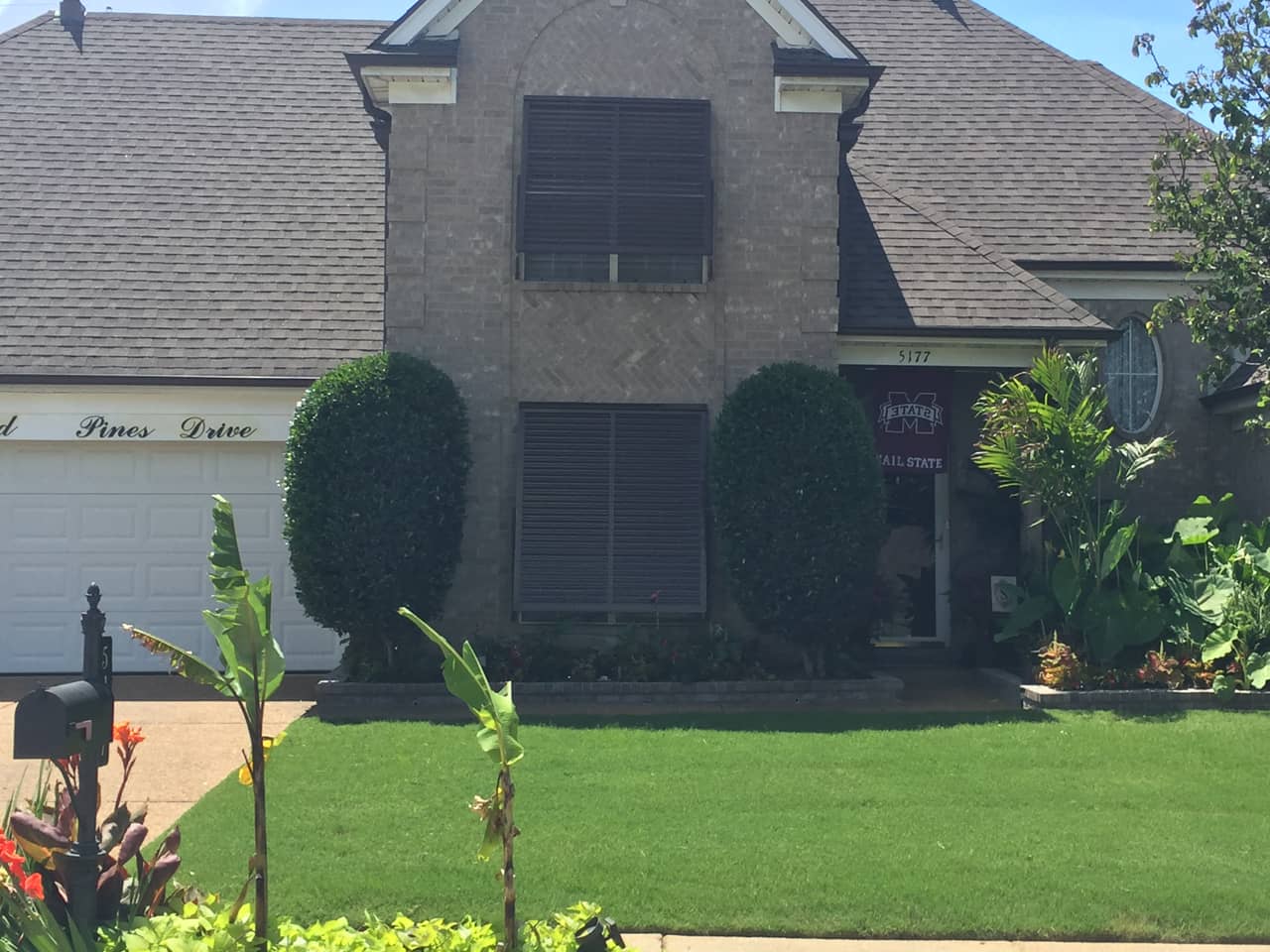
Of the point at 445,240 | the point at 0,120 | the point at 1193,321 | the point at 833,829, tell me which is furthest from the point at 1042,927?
the point at 0,120

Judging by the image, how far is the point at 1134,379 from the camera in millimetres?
15312

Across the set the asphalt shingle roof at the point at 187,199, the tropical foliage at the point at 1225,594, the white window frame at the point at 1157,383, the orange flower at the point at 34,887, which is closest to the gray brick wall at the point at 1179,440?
the white window frame at the point at 1157,383

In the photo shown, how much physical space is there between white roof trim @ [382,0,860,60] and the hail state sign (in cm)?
328

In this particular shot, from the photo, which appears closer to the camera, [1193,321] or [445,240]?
[1193,321]

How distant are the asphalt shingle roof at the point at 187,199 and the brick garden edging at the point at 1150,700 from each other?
24.5 feet

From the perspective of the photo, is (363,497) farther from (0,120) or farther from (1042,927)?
(0,120)

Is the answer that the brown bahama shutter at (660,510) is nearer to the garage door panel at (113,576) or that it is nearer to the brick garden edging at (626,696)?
the brick garden edging at (626,696)

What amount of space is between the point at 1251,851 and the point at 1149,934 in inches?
53.5

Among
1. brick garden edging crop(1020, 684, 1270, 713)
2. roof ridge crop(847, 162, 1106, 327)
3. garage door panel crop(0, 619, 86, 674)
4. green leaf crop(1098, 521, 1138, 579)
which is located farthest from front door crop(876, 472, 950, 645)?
garage door panel crop(0, 619, 86, 674)

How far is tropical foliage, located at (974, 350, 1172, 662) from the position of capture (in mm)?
11562

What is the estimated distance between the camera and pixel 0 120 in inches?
639

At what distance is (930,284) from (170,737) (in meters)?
8.26

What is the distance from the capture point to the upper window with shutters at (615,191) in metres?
12.5

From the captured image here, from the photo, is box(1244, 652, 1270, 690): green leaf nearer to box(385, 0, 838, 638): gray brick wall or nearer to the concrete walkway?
box(385, 0, 838, 638): gray brick wall
